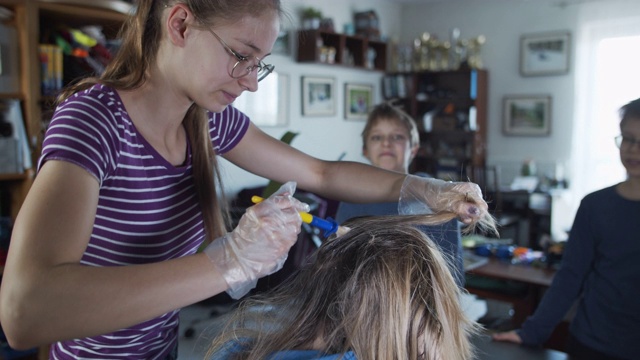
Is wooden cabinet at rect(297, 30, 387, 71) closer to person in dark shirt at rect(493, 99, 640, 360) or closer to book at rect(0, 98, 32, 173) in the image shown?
book at rect(0, 98, 32, 173)

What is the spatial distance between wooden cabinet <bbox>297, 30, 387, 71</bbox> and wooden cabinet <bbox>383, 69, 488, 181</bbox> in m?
0.35

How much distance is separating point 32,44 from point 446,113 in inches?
180

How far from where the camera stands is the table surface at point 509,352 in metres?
1.43

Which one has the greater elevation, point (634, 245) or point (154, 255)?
point (154, 255)

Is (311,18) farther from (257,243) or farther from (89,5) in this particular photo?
(257,243)

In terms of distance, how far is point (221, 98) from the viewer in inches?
40.0

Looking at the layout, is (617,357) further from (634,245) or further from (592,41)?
(592,41)

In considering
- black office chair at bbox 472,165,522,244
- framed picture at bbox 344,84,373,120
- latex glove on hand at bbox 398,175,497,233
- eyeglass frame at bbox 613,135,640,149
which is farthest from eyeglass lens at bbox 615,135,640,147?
framed picture at bbox 344,84,373,120

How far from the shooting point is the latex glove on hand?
1149 mm

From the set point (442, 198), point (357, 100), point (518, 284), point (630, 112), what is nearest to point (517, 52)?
point (357, 100)

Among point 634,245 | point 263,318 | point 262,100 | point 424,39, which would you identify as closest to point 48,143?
point 263,318

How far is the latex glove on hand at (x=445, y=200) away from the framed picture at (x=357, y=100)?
4828 mm

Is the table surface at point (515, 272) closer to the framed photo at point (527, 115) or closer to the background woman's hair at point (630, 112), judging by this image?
the background woman's hair at point (630, 112)

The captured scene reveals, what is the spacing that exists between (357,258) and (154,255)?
417mm
